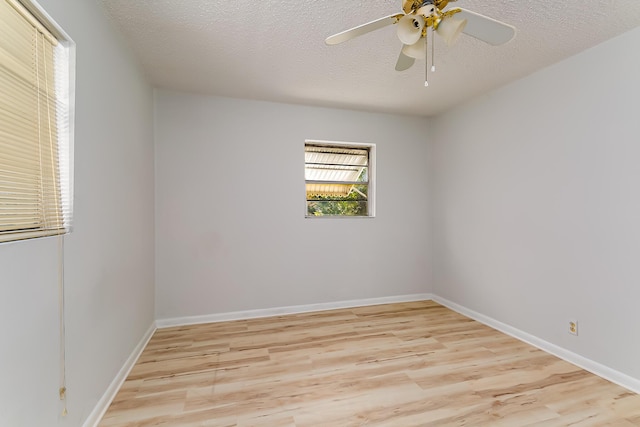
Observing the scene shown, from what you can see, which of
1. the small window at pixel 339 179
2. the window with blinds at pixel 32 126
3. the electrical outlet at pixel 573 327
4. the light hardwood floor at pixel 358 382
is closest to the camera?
the window with blinds at pixel 32 126

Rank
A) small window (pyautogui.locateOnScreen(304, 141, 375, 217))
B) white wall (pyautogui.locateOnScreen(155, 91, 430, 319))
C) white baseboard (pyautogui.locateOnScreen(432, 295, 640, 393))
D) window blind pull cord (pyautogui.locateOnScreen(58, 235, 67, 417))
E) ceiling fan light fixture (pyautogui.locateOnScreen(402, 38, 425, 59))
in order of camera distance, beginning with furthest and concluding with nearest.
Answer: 1. small window (pyautogui.locateOnScreen(304, 141, 375, 217))
2. white wall (pyautogui.locateOnScreen(155, 91, 430, 319))
3. white baseboard (pyautogui.locateOnScreen(432, 295, 640, 393))
4. ceiling fan light fixture (pyautogui.locateOnScreen(402, 38, 425, 59))
5. window blind pull cord (pyautogui.locateOnScreen(58, 235, 67, 417))

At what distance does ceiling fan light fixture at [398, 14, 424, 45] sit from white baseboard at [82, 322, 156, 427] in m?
2.55

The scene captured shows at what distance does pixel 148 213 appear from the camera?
2.86 metres

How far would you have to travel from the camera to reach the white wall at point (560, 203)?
2.09 meters

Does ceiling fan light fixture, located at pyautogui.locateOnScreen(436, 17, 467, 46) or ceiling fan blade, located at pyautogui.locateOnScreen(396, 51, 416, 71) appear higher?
ceiling fan blade, located at pyautogui.locateOnScreen(396, 51, 416, 71)

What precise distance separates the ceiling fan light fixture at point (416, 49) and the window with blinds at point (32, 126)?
1.68 metres

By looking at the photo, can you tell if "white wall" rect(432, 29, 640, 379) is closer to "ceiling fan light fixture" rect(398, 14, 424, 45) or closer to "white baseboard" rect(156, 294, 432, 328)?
"white baseboard" rect(156, 294, 432, 328)

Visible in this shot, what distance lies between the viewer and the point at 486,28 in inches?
57.1

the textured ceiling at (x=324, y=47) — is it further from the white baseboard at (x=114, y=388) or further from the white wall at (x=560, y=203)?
the white baseboard at (x=114, y=388)

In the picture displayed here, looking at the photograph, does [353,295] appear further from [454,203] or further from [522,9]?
[522,9]

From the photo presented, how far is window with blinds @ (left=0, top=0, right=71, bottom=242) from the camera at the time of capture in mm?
1059

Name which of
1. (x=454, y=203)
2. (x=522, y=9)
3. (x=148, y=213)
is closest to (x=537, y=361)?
(x=454, y=203)

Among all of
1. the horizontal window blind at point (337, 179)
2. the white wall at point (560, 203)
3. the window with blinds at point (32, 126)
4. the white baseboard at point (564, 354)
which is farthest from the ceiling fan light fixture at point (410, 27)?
the white baseboard at point (564, 354)

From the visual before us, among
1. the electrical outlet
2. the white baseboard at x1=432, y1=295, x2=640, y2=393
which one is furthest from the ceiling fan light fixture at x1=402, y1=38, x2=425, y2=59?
the white baseboard at x1=432, y1=295, x2=640, y2=393
